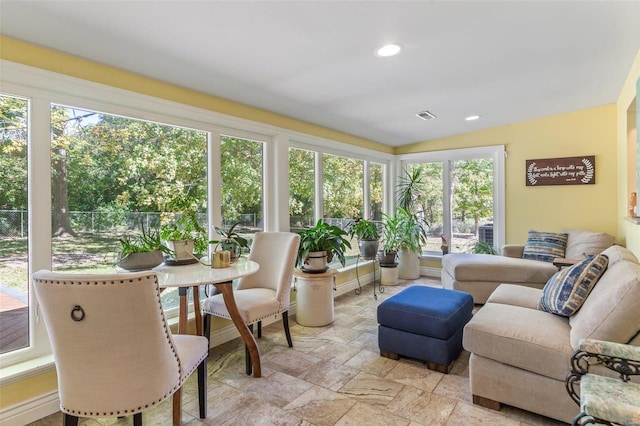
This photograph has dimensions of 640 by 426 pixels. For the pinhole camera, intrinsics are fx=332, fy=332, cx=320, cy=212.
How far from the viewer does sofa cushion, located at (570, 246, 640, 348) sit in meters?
1.61

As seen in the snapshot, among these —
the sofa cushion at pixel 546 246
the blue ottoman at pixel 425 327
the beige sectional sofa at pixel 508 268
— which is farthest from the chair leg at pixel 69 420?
the sofa cushion at pixel 546 246

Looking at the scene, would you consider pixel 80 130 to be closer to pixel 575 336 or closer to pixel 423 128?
pixel 575 336

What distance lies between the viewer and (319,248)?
11.2 feet

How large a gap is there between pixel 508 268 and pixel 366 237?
1693mm

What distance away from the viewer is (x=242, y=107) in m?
3.14

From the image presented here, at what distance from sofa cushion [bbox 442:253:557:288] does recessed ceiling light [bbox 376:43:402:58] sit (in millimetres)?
2676

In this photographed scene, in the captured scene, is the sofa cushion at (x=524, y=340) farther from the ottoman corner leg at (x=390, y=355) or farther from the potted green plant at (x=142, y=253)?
the potted green plant at (x=142, y=253)

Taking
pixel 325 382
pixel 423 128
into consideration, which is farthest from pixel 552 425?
pixel 423 128

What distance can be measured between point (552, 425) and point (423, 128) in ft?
12.0

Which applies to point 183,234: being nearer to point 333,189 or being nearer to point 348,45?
point 348,45

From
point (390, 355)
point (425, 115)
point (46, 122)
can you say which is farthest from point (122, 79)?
point (425, 115)

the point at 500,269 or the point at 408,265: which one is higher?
the point at 500,269

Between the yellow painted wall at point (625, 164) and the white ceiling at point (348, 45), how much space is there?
147mm

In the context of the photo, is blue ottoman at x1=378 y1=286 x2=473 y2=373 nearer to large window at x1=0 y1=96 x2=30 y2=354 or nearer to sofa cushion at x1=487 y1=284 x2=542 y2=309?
sofa cushion at x1=487 y1=284 x2=542 y2=309
